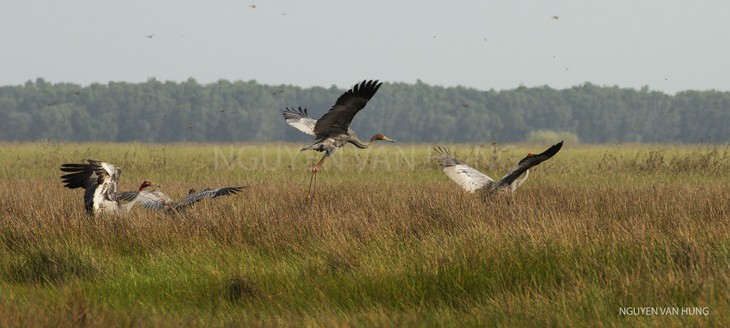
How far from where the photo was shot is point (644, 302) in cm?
577

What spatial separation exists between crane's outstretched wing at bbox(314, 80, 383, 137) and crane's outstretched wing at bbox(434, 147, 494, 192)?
129 centimetres

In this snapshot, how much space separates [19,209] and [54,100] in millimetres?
125763

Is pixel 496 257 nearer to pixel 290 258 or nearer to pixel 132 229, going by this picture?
pixel 290 258

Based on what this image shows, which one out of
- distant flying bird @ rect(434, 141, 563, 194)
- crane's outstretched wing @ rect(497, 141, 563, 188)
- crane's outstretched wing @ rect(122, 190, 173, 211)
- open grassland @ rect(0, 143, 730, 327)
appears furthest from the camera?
distant flying bird @ rect(434, 141, 563, 194)

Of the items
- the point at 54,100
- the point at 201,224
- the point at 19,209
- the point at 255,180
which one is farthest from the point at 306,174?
the point at 54,100

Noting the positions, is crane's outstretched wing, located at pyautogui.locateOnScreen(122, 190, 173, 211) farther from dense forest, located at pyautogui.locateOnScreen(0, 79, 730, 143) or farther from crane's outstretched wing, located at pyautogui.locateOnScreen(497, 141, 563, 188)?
dense forest, located at pyautogui.locateOnScreen(0, 79, 730, 143)

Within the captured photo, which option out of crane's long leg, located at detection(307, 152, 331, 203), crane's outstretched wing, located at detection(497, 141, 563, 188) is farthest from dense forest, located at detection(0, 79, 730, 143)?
crane's outstretched wing, located at detection(497, 141, 563, 188)

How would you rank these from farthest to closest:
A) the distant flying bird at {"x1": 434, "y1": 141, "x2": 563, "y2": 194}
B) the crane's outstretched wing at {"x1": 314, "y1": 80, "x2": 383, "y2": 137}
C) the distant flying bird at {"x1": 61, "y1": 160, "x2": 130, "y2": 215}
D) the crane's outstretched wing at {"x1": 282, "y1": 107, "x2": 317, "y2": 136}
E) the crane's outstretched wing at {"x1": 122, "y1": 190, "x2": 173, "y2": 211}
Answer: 1. the crane's outstretched wing at {"x1": 282, "y1": 107, "x2": 317, "y2": 136}
2. the crane's outstretched wing at {"x1": 314, "y1": 80, "x2": 383, "y2": 137}
3. the distant flying bird at {"x1": 434, "y1": 141, "x2": 563, "y2": 194}
4. the crane's outstretched wing at {"x1": 122, "y1": 190, "x2": 173, "y2": 211}
5. the distant flying bird at {"x1": 61, "y1": 160, "x2": 130, "y2": 215}

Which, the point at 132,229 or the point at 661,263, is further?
the point at 132,229

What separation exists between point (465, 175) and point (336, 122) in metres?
2.50

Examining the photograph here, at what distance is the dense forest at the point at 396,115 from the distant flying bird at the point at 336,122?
8905cm

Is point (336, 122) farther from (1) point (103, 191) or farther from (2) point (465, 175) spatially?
(1) point (103, 191)

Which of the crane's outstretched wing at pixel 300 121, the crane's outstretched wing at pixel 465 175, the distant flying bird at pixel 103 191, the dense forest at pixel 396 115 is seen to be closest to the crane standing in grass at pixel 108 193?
the distant flying bird at pixel 103 191

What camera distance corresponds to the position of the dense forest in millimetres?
112250
